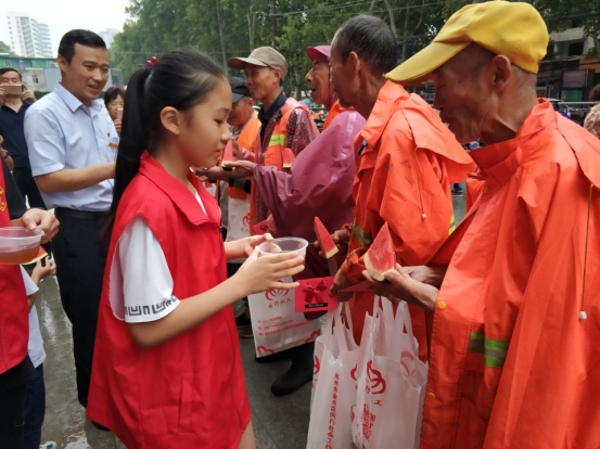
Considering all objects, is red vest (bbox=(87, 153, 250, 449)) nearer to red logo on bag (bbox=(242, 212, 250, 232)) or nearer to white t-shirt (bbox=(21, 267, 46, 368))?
white t-shirt (bbox=(21, 267, 46, 368))

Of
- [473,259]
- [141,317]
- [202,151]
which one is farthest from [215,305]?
[473,259]

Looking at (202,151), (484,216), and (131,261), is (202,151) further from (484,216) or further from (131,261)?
(484,216)

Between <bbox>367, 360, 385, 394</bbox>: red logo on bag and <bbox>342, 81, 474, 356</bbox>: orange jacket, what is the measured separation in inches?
11.0

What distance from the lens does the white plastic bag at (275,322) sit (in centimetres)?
258

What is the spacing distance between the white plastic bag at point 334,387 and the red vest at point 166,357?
0.63 m

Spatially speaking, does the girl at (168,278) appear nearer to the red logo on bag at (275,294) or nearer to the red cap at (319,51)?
the red logo on bag at (275,294)

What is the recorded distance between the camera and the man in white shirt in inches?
93.6

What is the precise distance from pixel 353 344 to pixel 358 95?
122cm

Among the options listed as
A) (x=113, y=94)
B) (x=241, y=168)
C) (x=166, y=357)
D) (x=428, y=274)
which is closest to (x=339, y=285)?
(x=428, y=274)

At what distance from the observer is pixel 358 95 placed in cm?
213

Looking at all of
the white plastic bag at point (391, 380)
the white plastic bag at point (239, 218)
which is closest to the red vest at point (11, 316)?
the white plastic bag at point (391, 380)

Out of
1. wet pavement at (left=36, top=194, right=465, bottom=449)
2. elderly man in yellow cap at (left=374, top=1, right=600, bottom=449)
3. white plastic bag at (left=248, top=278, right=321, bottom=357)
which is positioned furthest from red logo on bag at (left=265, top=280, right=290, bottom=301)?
elderly man in yellow cap at (left=374, top=1, right=600, bottom=449)

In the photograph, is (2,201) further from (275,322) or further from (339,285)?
(275,322)

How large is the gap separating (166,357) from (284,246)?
676 millimetres
